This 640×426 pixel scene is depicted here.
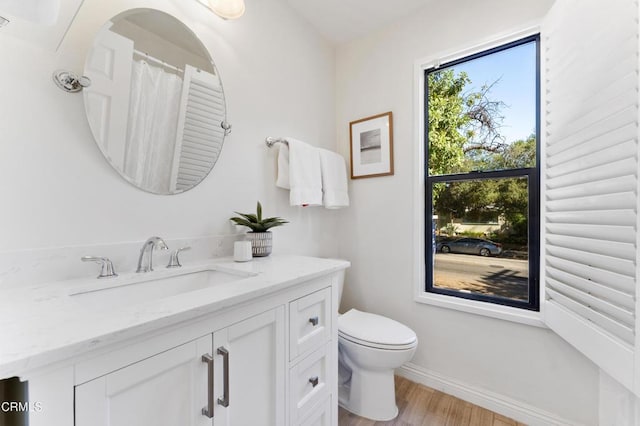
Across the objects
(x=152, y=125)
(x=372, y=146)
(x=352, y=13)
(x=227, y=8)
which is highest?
(x=352, y=13)

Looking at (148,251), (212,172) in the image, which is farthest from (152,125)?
(148,251)

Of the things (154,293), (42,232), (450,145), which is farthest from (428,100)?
(42,232)

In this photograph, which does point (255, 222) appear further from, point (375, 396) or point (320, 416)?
point (375, 396)

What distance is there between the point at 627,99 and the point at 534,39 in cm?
86

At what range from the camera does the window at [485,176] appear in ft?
5.01

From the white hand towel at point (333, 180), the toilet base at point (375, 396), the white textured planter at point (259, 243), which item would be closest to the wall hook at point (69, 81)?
the white textured planter at point (259, 243)

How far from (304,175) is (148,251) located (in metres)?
0.94

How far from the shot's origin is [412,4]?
70.3 inches

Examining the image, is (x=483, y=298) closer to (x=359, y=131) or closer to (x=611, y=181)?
(x=611, y=181)

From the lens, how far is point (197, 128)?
1.31 m

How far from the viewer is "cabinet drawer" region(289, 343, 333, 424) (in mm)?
999

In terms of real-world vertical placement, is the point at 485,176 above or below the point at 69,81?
below

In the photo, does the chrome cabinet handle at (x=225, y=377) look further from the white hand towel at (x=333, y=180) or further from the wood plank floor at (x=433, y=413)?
the white hand towel at (x=333, y=180)

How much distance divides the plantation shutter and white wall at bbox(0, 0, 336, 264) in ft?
4.39
